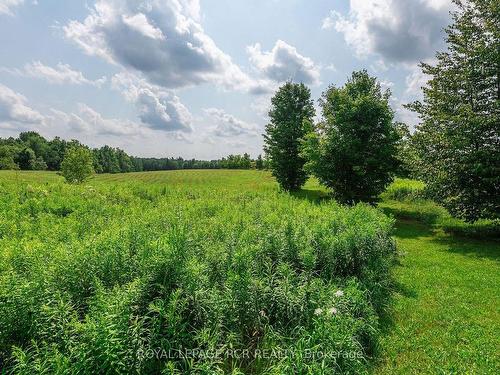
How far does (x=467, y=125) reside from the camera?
14.8 meters

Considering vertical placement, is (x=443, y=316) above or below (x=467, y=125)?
below

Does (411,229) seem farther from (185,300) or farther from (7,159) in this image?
(7,159)

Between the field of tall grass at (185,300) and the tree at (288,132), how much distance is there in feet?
85.2

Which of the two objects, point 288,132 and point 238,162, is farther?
point 238,162

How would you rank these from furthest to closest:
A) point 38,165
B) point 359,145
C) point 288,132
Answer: point 38,165
point 288,132
point 359,145

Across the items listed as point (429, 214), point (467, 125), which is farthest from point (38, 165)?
point (467, 125)

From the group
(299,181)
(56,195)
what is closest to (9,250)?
(56,195)

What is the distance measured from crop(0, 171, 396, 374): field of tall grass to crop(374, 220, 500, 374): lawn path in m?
0.60

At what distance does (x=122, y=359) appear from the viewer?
3.16 meters

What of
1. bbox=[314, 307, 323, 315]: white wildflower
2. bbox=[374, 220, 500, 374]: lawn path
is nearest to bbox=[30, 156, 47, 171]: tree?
bbox=[374, 220, 500, 374]: lawn path

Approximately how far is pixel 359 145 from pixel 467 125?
641cm

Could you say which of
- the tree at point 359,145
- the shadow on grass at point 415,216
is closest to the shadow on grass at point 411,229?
the shadow on grass at point 415,216

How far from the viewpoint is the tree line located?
15.0m

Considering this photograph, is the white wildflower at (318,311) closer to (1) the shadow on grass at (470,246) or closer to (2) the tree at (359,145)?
(1) the shadow on grass at (470,246)
